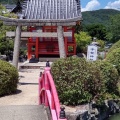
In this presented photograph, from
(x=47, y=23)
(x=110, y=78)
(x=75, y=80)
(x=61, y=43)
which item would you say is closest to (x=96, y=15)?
(x=47, y=23)

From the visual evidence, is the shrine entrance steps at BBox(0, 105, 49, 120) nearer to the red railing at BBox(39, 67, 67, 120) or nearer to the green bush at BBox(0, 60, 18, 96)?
the red railing at BBox(39, 67, 67, 120)

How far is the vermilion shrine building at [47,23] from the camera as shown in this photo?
1269 centimetres

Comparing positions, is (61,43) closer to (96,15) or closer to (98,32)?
(98,32)

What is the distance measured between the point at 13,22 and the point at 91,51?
150 inches

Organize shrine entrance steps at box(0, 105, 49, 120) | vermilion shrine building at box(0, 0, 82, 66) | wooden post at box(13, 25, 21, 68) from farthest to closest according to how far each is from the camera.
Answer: wooden post at box(13, 25, 21, 68)
vermilion shrine building at box(0, 0, 82, 66)
shrine entrance steps at box(0, 105, 49, 120)

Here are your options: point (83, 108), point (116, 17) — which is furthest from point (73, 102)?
point (116, 17)

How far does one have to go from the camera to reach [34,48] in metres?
24.6

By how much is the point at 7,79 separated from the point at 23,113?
2300mm

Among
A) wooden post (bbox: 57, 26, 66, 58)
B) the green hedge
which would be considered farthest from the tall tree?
the green hedge

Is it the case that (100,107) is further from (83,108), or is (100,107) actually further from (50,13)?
(50,13)

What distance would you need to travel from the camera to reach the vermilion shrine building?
12.7m

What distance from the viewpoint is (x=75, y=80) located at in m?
8.96

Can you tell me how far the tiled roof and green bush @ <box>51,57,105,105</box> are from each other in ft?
20.4

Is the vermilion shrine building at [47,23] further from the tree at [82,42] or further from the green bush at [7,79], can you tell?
the tree at [82,42]
